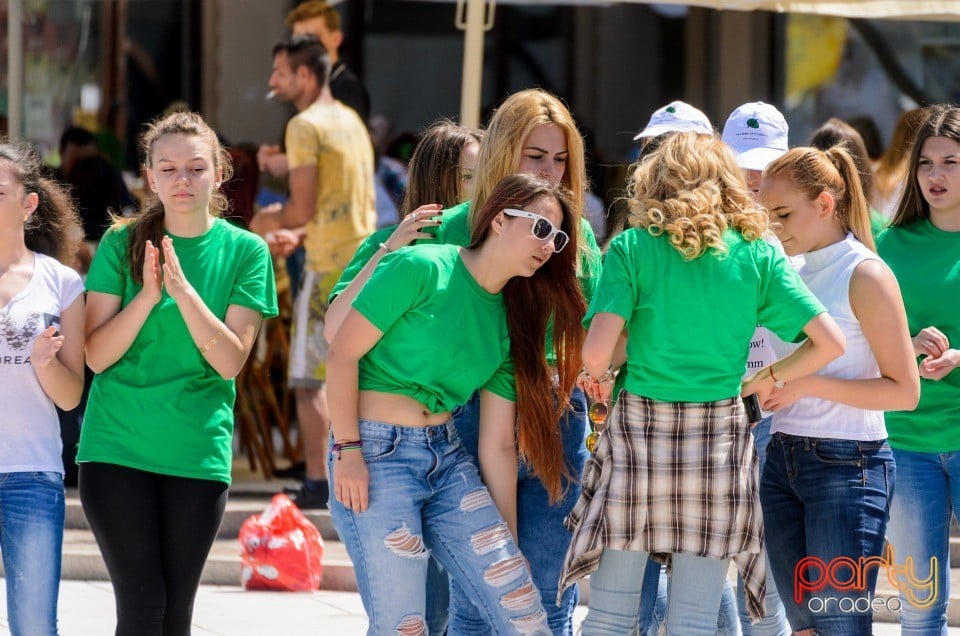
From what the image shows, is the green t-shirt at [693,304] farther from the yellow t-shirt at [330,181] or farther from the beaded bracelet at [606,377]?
the yellow t-shirt at [330,181]

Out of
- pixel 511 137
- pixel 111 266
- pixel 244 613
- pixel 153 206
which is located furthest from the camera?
pixel 244 613

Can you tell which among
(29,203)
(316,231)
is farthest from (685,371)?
(316,231)

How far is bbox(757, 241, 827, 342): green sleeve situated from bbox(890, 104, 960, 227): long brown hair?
1.07m

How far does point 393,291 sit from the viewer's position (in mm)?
3680

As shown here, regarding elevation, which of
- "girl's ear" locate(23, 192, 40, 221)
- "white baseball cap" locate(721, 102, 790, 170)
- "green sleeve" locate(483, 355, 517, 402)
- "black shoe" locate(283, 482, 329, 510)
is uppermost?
"white baseball cap" locate(721, 102, 790, 170)

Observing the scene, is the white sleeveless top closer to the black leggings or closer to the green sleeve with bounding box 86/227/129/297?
the black leggings

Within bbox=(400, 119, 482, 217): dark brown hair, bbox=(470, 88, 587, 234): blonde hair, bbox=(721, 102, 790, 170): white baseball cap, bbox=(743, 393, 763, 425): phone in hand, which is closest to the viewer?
bbox=(743, 393, 763, 425): phone in hand

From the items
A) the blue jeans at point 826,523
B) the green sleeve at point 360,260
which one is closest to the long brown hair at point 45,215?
the green sleeve at point 360,260

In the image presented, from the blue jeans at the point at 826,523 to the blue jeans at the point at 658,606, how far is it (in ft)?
0.83

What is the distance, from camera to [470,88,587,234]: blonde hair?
13.5 feet

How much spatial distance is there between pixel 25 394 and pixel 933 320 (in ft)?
8.73

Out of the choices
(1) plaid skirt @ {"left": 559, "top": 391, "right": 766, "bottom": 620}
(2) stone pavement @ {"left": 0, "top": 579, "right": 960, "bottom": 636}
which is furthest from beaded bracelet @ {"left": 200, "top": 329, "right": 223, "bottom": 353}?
(2) stone pavement @ {"left": 0, "top": 579, "right": 960, "bottom": 636}

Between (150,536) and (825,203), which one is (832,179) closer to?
(825,203)

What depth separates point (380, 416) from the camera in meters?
3.77
